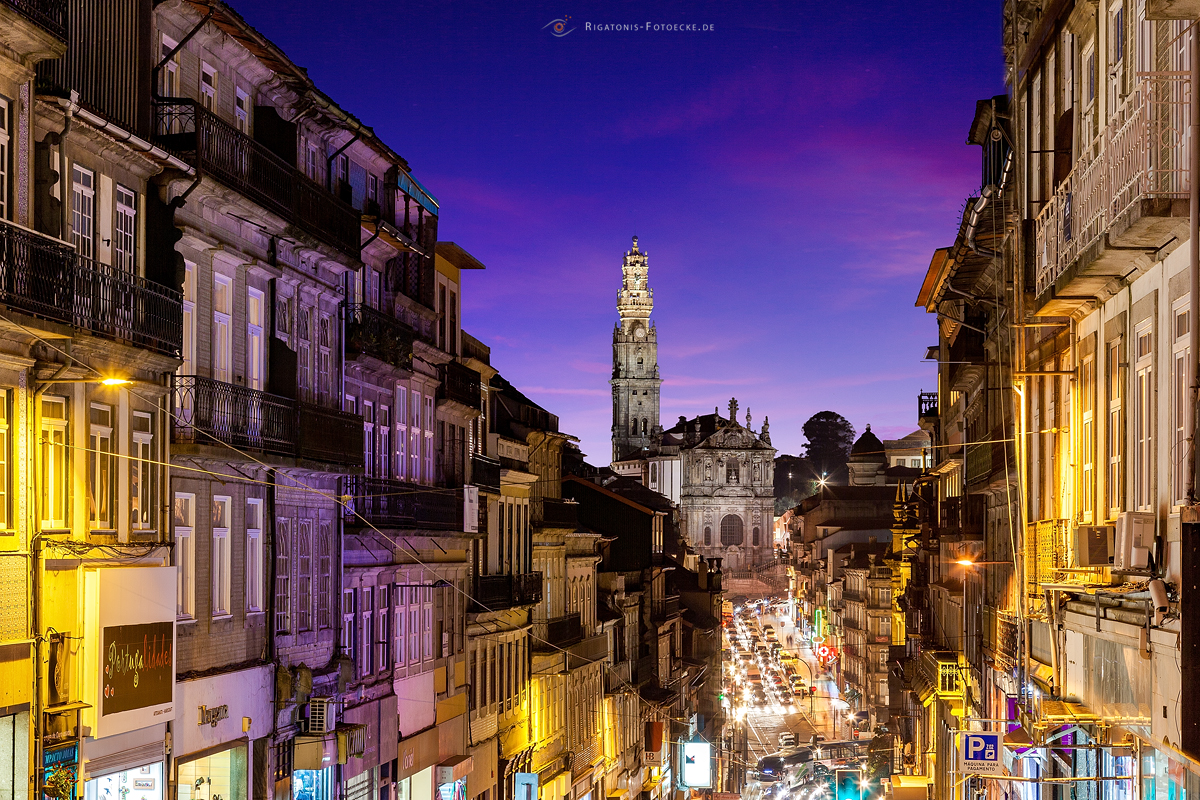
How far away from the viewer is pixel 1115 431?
16.7m

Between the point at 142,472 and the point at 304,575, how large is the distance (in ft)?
20.8

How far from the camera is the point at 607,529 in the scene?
200 feet

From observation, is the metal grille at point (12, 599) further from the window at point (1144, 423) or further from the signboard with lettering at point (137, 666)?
the window at point (1144, 423)

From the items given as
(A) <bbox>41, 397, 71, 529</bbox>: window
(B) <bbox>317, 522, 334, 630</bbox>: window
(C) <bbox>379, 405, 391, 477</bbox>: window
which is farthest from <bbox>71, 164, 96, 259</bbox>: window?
(C) <bbox>379, 405, 391, 477</bbox>: window

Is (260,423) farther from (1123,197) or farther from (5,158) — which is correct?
(1123,197)

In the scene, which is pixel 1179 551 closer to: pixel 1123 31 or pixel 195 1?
pixel 1123 31

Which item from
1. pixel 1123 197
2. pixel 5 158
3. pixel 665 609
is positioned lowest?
pixel 665 609

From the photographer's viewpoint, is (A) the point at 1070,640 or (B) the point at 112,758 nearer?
(B) the point at 112,758

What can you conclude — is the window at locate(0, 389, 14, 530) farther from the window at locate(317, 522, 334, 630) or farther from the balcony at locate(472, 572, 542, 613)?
the balcony at locate(472, 572, 542, 613)

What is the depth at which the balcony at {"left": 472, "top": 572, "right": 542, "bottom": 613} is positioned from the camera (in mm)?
35406

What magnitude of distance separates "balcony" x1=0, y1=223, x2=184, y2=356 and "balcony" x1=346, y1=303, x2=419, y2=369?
7.59 meters

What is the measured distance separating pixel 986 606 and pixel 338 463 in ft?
53.4

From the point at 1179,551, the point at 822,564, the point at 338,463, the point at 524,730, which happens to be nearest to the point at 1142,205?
the point at 1179,551

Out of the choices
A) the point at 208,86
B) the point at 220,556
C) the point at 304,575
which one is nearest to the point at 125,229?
the point at 208,86
